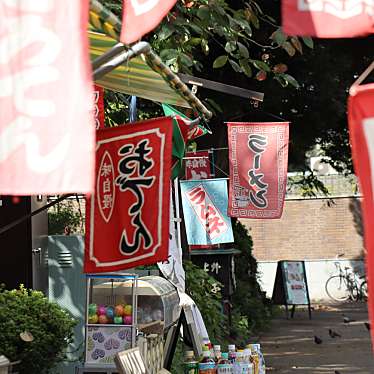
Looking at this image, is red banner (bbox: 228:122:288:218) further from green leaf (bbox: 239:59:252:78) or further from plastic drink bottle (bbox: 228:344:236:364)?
green leaf (bbox: 239:59:252:78)

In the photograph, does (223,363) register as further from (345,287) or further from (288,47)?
(345,287)

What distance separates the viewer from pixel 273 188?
13781 millimetres

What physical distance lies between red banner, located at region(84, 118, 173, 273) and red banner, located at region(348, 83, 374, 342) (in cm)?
218

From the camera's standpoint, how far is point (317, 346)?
18750 mm

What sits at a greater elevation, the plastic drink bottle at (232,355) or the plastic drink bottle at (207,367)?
the plastic drink bottle at (232,355)

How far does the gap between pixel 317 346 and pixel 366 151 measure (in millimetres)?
14703

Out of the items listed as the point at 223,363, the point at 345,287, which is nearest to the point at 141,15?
the point at 223,363

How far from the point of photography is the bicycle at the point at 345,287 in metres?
31.5

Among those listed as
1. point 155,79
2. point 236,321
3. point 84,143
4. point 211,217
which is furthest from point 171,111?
point 236,321

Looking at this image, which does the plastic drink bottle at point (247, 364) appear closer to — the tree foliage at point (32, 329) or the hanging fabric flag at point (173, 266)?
the hanging fabric flag at point (173, 266)

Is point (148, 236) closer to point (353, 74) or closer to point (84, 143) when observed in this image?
point (84, 143)

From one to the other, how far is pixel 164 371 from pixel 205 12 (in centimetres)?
354

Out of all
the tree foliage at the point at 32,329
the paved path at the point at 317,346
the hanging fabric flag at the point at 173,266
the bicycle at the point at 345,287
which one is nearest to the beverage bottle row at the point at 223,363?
the hanging fabric flag at the point at 173,266

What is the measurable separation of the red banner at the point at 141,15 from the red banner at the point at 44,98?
24.0 inches
